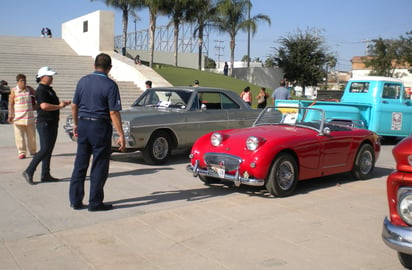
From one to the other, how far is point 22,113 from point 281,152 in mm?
5245

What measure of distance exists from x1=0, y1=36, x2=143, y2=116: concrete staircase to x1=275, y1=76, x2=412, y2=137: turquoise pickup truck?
10861 mm

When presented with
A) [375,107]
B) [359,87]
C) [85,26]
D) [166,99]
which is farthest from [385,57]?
[166,99]

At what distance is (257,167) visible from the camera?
6.11 m

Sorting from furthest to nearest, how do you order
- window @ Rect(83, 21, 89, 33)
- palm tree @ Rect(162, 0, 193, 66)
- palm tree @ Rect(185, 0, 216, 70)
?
palm tree @ Rect(185, 0, 216, 70) < palm tree @ Rect(162, 0, 193, 66) < window @ Rect(83, 21, 89, 33)

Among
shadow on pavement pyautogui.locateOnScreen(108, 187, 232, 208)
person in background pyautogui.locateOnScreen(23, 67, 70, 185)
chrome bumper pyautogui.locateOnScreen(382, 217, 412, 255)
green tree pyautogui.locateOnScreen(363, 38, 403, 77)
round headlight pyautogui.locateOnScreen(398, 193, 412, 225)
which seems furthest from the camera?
green tree pyautogui.locateOnScreen(363, 38, 403, 77)

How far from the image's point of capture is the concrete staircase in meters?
21.2

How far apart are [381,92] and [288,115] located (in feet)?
20.4

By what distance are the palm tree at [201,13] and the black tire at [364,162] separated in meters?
23.3

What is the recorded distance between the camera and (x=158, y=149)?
885 cm

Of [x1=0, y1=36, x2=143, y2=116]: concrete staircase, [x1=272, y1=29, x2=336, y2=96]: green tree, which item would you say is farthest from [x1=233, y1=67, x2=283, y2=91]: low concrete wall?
[x1=0, y1=36, x2=143, y2=116]: concrete staircase

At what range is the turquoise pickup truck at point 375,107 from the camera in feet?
38.4

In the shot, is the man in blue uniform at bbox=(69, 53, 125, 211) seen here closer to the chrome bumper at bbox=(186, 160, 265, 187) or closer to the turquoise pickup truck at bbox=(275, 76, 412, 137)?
the chrome bumper at bbox=(186, 160, 265, 187)

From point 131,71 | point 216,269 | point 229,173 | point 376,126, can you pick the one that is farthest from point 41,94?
point 131,71

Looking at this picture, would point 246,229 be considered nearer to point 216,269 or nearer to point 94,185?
point 216,269
